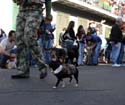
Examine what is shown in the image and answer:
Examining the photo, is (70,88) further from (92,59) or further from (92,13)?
(92,13)

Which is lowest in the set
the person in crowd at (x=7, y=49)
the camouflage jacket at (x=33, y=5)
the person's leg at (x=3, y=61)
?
the person's leg at (x=3, y=61)

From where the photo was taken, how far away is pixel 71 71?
28.0 feet

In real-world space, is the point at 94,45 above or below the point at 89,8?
below

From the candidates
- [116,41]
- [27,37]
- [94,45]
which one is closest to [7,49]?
[116,41]

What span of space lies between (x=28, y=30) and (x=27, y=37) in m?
0.14

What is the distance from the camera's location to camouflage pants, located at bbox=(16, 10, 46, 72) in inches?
353

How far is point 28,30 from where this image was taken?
8945 millimetres

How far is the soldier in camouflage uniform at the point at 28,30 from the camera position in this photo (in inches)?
354

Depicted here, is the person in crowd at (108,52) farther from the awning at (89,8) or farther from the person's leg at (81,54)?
the awning at (89,8)

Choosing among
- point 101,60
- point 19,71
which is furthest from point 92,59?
point 19,71

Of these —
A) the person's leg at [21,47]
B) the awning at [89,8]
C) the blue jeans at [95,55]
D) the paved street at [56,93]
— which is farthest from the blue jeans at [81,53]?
the awning at [89,8]

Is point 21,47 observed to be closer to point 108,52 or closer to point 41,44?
point 41,44

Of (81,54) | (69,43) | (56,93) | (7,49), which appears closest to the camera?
(56,93)

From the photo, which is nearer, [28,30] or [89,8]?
[28,30]
